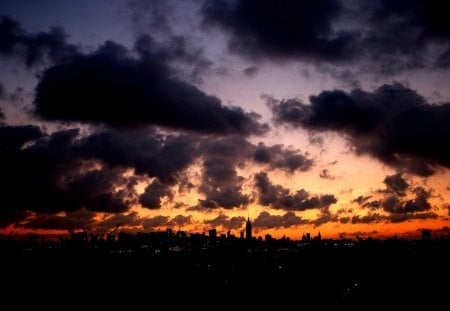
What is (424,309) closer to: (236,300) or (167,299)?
(236,300)

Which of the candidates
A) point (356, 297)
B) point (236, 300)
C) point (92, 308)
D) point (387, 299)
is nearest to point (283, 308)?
point (236, 300)

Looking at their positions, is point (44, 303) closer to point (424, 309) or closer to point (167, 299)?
point (167, 299)

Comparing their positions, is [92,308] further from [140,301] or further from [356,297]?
[356,297]

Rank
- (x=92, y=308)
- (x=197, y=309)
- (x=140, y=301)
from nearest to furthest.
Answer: (x=197, y=309) < (x=92, y=308) < (x=140, y=301)

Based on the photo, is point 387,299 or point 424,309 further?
point 387,299

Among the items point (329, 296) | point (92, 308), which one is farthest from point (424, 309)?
point (92, 308)

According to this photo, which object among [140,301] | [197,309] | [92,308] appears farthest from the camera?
[140,301]

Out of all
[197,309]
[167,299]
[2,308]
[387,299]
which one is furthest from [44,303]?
[387,299]

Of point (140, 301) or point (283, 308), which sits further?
point (140, 301)
